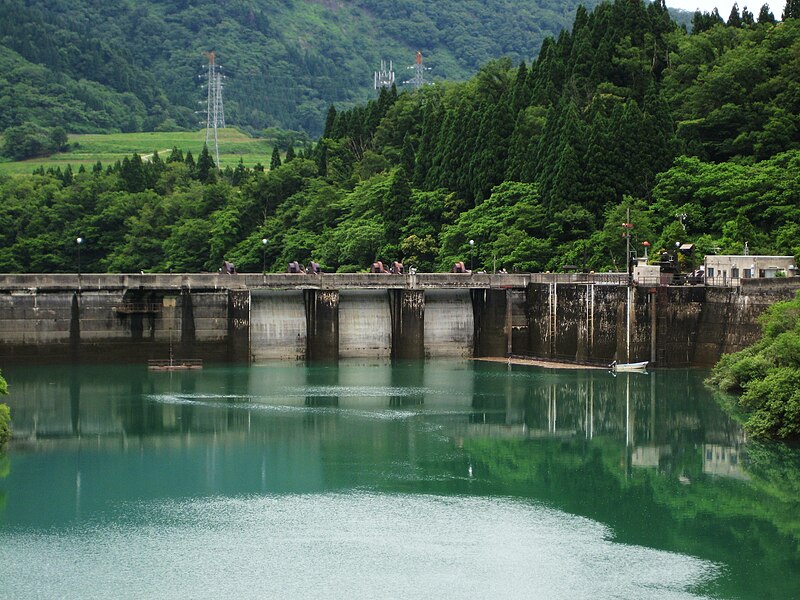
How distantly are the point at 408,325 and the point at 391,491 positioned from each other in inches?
1378

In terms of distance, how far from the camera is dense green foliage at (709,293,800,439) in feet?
185

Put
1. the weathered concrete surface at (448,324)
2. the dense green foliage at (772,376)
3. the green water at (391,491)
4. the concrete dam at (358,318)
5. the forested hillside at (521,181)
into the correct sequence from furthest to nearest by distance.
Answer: the forested hillside at (521,181), the weathered concrete surface at (448,324), the concrete dam at (358,318), the dense green foliage at (772,376), the green water at (391,491)

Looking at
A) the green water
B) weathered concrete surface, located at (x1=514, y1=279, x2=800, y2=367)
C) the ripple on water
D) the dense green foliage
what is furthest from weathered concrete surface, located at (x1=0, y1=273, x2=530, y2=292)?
A: the ripple on water

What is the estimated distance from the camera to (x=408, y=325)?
3329 inches

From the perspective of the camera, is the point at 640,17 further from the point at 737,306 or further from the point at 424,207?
the point at 737,306

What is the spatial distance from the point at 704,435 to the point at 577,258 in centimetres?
3534

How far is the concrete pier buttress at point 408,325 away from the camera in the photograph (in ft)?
277

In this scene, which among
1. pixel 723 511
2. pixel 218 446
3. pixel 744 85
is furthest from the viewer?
pixel 744 85

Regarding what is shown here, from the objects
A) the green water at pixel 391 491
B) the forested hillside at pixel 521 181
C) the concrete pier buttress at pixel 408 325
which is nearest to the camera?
the green water at pixel 391 491

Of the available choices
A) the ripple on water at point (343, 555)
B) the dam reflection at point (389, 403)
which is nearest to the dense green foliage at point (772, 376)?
the dam reflection at point (389, 403)

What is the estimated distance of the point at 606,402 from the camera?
68.5 m

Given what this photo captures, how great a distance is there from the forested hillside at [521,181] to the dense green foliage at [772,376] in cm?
1968

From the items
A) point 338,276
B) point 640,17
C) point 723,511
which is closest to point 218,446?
point 723,511

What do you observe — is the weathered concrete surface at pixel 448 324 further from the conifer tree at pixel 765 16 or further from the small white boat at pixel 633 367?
the conifer tree at pixel 765 16
